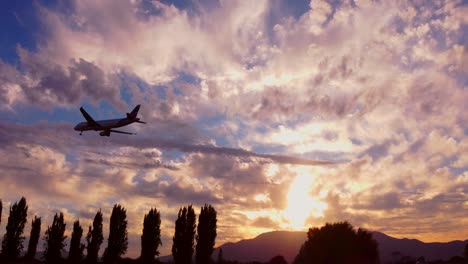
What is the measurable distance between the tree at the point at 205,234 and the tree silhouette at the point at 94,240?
22.5m

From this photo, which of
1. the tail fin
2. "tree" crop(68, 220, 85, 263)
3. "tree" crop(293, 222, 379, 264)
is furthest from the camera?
"tree" crop(68, 220, 85, 263)

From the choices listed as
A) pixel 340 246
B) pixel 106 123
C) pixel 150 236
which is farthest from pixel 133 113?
pixel 340 246

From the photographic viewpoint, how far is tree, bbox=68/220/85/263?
87762mm

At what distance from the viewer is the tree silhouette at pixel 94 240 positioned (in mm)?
86188

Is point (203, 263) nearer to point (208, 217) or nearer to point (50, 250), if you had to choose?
point (208, 217)

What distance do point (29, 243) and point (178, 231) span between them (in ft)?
117

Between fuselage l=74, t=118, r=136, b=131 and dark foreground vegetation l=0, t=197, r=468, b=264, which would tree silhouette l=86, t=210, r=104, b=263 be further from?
fuselage l=74, t=118, r=136, b=131

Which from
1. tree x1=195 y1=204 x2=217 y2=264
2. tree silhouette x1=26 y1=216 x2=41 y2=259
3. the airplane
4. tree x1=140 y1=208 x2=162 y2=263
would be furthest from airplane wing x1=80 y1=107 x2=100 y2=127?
tree silhouette x1=26 y1=216 x2=41 y2=259

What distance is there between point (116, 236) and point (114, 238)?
1.91 feet

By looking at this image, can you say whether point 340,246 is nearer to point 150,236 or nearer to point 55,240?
point 150,236

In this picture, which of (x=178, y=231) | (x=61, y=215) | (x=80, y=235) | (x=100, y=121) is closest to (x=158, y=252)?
(x=178, y=231)

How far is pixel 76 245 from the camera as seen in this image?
89.2 metres

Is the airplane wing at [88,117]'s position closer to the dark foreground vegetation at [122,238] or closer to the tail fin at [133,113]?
the tail fin at [133,113]

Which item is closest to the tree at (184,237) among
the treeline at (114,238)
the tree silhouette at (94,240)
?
the treeline at (114,238)
